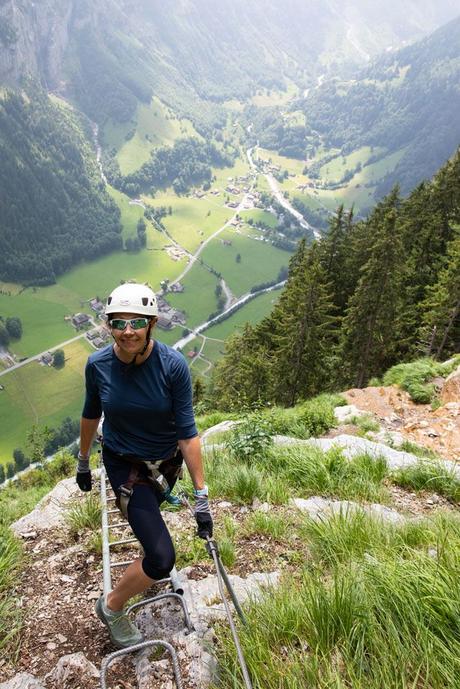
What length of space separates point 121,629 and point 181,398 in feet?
7.12

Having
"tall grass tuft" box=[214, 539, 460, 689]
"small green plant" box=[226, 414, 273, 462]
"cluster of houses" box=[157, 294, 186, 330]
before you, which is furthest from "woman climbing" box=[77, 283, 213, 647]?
"cluster of houses" box=[157, 294, 186, 330]

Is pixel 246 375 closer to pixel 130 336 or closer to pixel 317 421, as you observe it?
pixel 317 421

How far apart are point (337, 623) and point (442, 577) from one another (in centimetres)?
83

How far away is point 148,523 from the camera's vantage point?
3.71 meters

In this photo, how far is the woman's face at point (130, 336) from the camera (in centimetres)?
366

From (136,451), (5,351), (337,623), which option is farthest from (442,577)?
(5,351)

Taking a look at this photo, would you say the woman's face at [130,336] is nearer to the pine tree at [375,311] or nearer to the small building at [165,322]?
the pine tree at [375,311]

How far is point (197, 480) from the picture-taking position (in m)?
3.90

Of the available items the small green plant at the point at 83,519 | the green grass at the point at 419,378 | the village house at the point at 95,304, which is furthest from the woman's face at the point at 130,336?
the village house at the point at 95,304

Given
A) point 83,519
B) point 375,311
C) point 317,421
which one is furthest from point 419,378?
point 83,519

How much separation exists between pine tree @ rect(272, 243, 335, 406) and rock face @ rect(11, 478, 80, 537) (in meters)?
19.8

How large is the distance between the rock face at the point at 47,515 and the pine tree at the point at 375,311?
2128 cm

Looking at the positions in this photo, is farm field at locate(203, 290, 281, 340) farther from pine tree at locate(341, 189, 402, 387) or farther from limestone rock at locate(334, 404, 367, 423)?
limestone rock at locate(334, 404, 367, 423)

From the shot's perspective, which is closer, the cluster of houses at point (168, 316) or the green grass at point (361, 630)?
the green grass at point (361, 630)
